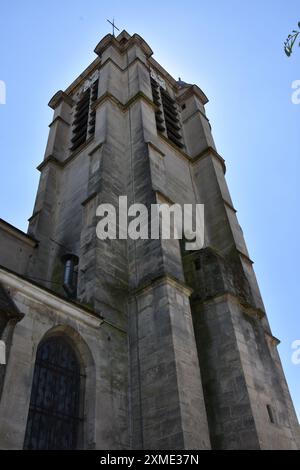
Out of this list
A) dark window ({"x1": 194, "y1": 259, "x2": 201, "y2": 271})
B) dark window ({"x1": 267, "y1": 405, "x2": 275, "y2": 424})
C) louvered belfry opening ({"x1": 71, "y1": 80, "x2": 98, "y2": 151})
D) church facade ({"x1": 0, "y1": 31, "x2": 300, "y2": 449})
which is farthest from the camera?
louvered belfry opening ({"x1": 71, "y1": 80, "x2": 98, "y2": 151})

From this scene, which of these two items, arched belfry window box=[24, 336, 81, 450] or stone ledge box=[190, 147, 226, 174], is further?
stone ledge box=[190, 147, 226, 174]

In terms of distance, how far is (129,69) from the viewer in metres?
22.0

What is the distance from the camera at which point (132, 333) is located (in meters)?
10.3

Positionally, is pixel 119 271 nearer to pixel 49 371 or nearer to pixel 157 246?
pixel 157 246

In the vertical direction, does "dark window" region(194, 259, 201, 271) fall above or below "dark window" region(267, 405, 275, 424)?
above

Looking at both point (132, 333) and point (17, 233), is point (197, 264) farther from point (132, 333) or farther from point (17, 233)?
point (17, 233)

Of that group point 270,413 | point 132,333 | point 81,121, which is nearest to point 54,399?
point 132,333

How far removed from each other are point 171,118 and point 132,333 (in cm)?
1553

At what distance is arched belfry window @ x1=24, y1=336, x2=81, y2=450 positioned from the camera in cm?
789

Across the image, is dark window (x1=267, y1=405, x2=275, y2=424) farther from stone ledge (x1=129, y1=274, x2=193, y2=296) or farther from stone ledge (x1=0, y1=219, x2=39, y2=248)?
stone ledge (x1=0, y1=219, x2=39, y2=248)

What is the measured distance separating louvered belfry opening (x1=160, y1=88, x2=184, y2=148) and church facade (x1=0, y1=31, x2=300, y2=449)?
3.99 m

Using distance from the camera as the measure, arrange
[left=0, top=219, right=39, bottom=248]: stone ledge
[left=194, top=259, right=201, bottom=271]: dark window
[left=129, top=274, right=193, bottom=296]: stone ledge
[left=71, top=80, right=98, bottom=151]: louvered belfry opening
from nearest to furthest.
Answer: [left=129, top=274, right=193, bottom=296]: stone ledge → [left=194, top=259, right=201, bottom=271]: dark window → [left=0, top=219, right=39, bottom=248]: stone ledge → [left=71, top=80, right=98, bottom=151]: louvered belfry opening

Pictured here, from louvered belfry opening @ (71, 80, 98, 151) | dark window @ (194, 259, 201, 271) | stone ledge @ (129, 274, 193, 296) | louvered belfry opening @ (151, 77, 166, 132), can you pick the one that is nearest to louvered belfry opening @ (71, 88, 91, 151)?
louvered belfry opening @ (71, 80, 98, 151)
